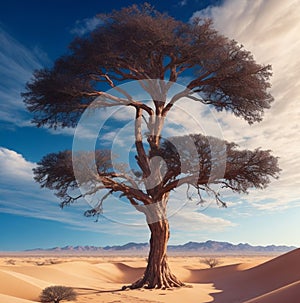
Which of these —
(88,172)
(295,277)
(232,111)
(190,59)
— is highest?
(190,59)

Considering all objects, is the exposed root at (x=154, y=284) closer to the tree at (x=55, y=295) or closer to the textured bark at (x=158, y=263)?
the textured bark at (x=158, y=263)

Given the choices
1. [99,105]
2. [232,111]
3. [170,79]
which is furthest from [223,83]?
[99,105]

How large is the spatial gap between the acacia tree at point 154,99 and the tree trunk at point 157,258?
0.05m

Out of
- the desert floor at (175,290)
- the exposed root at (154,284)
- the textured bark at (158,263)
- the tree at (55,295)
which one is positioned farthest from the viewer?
the textured bark at (158,263)

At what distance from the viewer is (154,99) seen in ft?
59.6

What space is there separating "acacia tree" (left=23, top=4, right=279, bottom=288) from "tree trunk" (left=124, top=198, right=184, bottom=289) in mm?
46

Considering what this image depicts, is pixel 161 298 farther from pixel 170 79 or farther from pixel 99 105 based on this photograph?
pixel 170 79

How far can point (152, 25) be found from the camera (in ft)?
47.2

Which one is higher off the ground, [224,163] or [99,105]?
[99,105]

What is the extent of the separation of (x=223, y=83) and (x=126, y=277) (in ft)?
60.2

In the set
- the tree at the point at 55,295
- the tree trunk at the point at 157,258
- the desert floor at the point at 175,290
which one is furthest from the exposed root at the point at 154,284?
the tree at the point at 55,295

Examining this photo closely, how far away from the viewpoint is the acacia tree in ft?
49.9

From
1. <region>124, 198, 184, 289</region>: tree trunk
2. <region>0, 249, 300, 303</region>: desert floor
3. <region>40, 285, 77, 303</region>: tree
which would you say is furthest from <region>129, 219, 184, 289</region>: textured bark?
<region>40, 285, 77, 303</region>: tree

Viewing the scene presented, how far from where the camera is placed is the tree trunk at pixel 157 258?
17.0m
